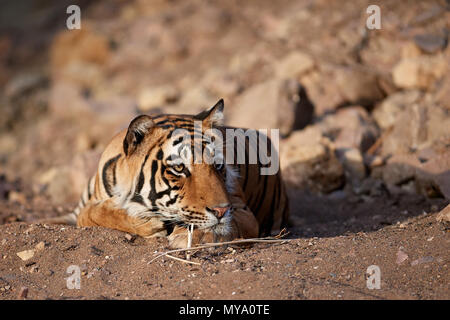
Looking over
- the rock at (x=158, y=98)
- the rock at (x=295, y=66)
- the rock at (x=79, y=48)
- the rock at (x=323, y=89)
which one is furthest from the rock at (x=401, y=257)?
the rock at (x=79, y=48)

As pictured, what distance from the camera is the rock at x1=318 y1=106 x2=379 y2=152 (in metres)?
7.25

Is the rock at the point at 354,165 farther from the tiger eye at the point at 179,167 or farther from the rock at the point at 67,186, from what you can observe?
the tiger eye at the point at 179,167

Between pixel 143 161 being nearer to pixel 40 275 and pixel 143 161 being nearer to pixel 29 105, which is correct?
pixel 40 275

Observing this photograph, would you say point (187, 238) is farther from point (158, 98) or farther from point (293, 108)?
point (158, 98)

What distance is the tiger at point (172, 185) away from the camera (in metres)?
3.60

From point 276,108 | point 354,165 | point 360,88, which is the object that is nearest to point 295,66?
point 360,88

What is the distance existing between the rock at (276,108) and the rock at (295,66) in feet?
2.66

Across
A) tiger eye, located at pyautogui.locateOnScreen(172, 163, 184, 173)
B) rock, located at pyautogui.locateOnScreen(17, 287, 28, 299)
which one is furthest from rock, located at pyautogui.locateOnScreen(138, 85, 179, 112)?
rock, located at pyautogui.locateOnScreen(17, 287, 28, 299)

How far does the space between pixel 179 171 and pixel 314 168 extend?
10.4ft

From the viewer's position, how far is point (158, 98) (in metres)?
10.2

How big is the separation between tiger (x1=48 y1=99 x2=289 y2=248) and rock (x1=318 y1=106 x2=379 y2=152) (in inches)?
126

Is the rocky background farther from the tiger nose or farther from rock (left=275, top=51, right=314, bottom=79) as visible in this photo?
the tiger nose
